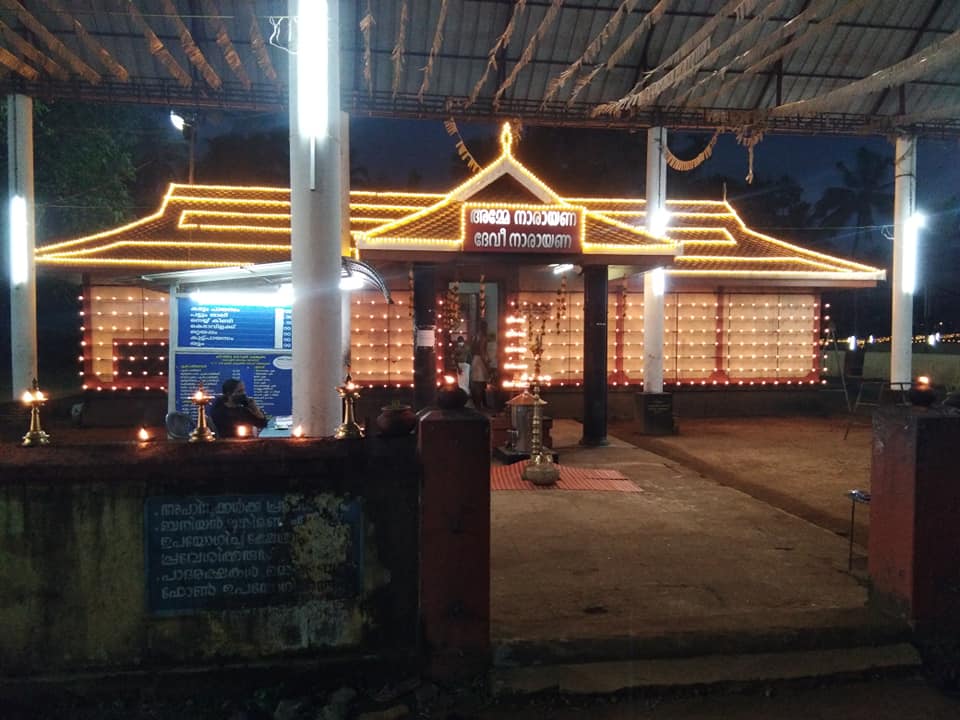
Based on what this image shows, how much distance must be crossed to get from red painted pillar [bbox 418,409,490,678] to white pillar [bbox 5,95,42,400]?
10651mm

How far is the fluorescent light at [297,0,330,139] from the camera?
20.8 ft

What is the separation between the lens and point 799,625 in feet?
14.5

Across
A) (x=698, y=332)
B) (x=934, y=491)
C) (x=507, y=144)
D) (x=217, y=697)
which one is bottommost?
(x=217, y=697)

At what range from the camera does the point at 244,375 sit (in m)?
8.30

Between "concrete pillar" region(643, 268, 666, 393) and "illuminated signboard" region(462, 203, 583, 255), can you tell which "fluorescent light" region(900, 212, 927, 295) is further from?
Result: "illuminated signboard" region(462, 203, 583, 255)

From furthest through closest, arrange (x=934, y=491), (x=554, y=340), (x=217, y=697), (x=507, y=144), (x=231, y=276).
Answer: (x=554, y=340) < (x=507, y=144) < (x=231, y=276) < (x=934, y=491) < (x=217, y=697)

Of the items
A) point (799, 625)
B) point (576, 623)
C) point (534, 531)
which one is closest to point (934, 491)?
point (799, 625)

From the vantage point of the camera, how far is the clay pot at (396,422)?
4.26 metres

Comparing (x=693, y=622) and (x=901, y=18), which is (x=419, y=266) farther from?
(x=901, y=18)

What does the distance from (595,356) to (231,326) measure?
21.1 feet

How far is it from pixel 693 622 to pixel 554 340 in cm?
1228

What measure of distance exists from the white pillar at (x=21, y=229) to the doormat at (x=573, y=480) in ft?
27.3

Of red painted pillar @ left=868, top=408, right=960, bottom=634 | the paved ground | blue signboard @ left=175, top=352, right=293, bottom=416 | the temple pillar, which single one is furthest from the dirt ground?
the temple pillar

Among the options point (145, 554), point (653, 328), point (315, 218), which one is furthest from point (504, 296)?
point (145, 554)
